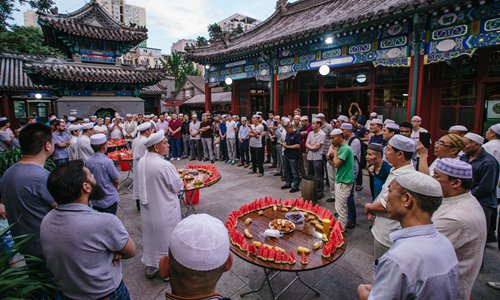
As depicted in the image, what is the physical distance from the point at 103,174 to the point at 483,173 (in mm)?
5117

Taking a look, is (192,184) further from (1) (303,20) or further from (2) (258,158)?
(1) (303,20)

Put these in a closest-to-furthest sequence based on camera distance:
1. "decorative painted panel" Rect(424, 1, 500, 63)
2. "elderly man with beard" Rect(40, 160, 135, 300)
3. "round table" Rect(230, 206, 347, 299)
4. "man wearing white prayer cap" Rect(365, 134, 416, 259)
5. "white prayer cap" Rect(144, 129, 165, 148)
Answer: "elderly man with beard" Rect(40, 160, 135, 300), "round table" Rect(230, 206, 347, 299), "man wearing white prayer cap" Rect(365, 134, 416, 259), "white prayer cap" Rect(144, 129, 165, 148), "decorative painted panel" Rect(424, 1, 500, 63)

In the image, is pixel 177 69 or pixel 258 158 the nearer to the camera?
pixel 258 158

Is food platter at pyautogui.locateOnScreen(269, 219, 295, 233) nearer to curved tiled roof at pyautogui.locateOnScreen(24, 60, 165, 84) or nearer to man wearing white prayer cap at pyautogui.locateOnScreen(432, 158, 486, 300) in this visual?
man wearing white prayer cap at pyautogui.locateOnScreen(432, 158, 486, 300)

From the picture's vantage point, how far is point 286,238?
9.22 feet

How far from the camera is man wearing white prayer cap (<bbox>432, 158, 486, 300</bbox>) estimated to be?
1827mm

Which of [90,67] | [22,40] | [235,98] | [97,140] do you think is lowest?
[97,140]

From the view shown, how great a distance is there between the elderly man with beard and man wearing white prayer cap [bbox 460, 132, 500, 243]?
4201 millimetres

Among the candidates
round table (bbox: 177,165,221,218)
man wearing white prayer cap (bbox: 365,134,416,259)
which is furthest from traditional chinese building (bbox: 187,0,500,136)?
round table (bbox: 177,165,221,218)

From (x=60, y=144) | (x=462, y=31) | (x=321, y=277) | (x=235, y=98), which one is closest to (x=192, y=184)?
(x=321, y=277)

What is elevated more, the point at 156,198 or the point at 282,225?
the point at 156,198

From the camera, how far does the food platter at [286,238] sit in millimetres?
2375

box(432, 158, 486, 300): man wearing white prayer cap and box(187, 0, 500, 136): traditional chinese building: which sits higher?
box(187, 0, 500, 136): traditional chinese building

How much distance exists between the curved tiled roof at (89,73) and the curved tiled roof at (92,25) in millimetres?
1577
